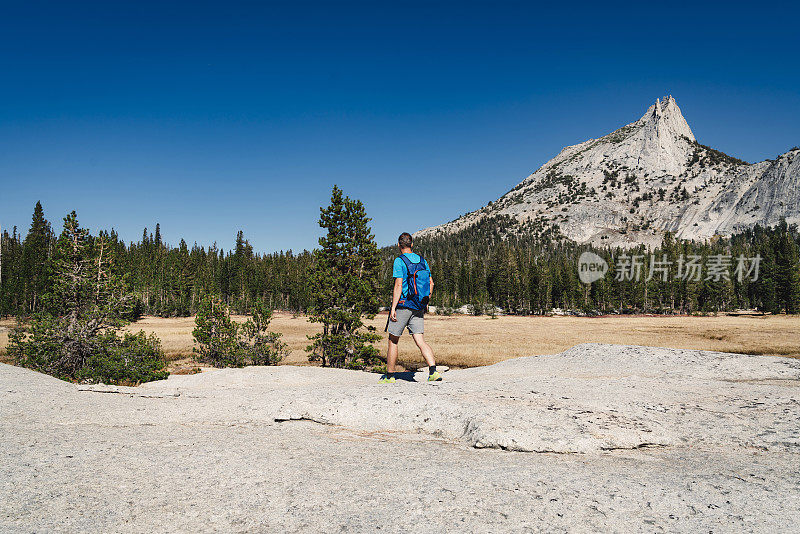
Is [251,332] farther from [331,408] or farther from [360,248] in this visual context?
[331,408]

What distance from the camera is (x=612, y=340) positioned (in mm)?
40156

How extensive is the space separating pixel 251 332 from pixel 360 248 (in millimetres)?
7546

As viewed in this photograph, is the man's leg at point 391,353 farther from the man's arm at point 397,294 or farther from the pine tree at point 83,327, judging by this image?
the pine tree at point 83,327

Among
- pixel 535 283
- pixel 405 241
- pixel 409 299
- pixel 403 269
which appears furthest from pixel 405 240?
pixel 535 283

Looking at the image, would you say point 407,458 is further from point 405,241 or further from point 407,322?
point 405,241

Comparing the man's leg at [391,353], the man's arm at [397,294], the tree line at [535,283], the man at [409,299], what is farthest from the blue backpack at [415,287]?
the tree line at [535,283]

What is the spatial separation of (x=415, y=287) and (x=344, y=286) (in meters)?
13.9

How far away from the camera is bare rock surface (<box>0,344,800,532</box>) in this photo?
3467 millimetres

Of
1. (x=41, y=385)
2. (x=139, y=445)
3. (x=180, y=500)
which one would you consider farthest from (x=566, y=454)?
(x=41, y=385)

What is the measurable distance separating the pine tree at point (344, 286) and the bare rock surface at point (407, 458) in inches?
494

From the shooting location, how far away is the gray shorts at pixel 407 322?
897cm

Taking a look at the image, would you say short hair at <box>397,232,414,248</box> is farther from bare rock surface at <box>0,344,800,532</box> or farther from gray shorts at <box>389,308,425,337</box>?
bare rock surface at <box>0,344,800,532</box>

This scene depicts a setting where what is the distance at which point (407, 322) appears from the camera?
9.15 m

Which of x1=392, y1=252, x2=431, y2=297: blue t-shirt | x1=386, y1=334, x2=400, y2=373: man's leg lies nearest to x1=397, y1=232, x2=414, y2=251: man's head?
x1=392, y1=252, x2=431, y2=297: blue t-shirt
